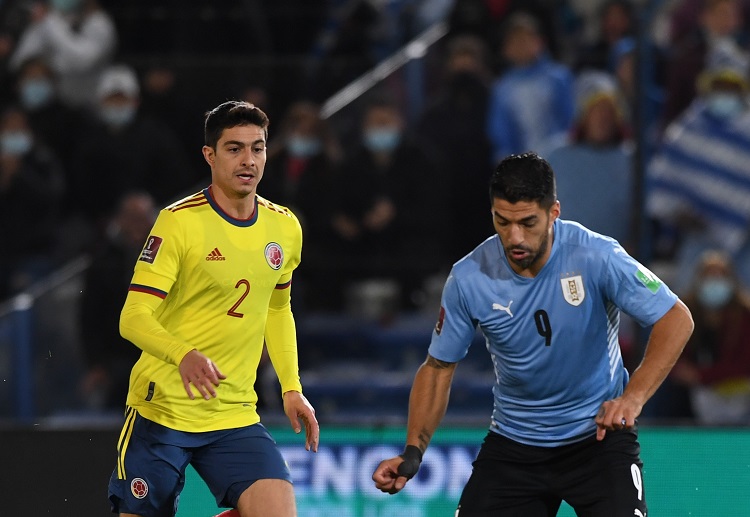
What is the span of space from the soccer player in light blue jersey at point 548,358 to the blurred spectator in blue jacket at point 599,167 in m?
3.79

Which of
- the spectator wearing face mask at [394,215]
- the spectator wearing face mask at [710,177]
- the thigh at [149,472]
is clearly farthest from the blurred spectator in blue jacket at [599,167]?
the thigh at [149,472]

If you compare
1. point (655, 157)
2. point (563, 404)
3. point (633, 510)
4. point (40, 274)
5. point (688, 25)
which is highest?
point (688, 25)

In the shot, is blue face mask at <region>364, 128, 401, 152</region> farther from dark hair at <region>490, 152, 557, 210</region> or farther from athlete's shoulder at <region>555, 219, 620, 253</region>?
dark hair at <region>490, 152, 557, 210</region>

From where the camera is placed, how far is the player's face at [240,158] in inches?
216

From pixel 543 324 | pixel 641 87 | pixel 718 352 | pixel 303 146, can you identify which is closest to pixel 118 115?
pixel 303 146

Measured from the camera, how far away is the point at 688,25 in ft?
33.8

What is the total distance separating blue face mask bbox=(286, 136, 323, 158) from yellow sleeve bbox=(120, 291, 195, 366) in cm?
497

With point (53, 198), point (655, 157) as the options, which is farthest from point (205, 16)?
point (655, 157)

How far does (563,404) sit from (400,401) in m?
4.24

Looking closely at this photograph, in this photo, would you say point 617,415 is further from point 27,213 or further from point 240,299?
point 27,213

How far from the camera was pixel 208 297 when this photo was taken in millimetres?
5484

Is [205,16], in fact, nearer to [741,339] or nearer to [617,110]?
[617,110]

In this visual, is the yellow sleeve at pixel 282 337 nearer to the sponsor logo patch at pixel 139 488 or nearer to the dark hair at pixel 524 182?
the sponsor logo patch at pixel 139 488

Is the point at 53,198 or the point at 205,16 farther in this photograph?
the point at 205,16
